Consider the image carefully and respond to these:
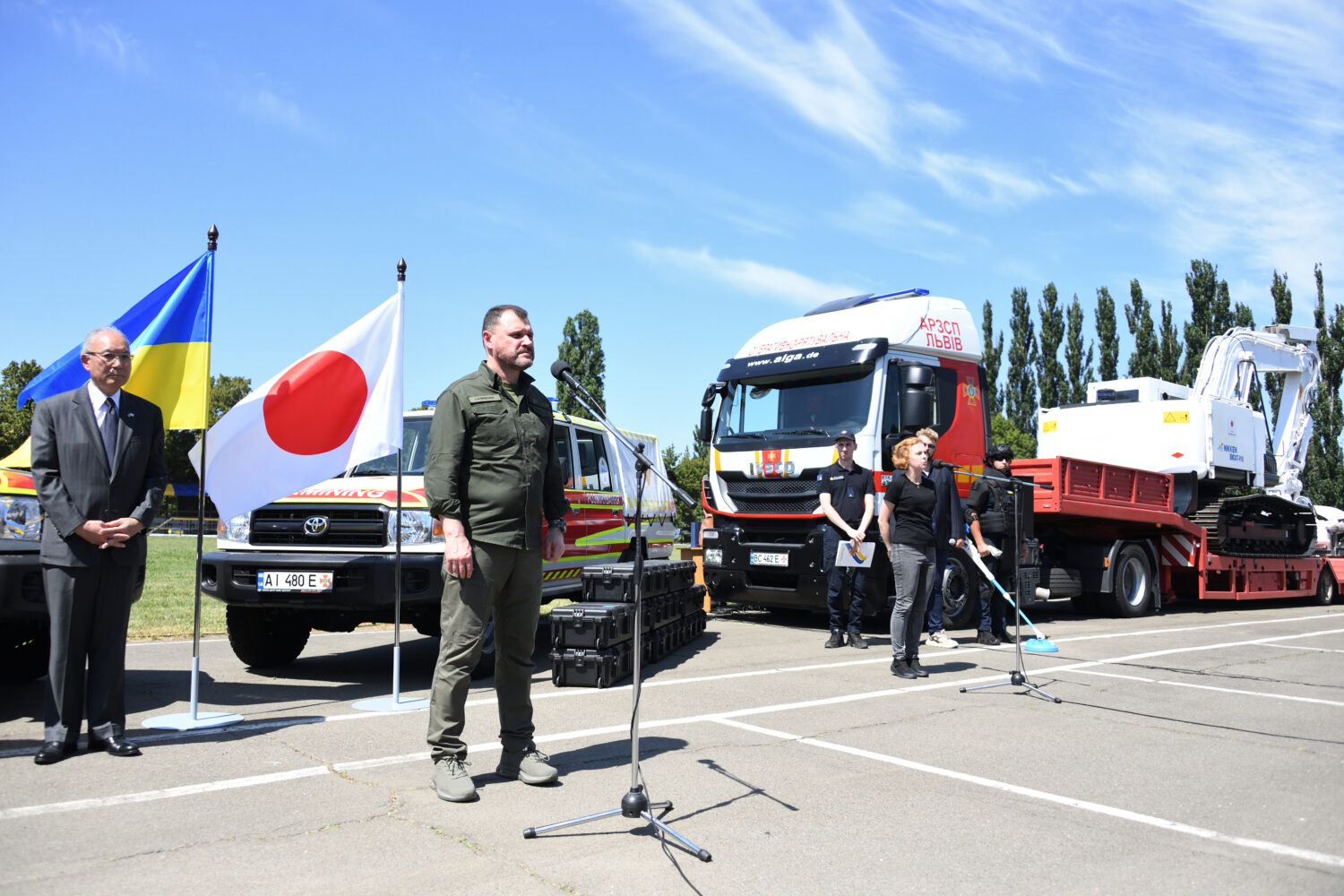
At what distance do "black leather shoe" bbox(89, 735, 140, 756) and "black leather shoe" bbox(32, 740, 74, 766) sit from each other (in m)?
0.15

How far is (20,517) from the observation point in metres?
5.90

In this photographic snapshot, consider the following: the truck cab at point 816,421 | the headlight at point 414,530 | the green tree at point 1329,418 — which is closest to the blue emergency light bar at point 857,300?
the truck cab at point 816,421

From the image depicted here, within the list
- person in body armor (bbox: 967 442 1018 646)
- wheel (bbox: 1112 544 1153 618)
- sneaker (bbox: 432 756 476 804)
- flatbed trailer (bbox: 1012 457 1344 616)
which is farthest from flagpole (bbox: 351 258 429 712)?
wheel (bbox: 1112 544 1153 618)

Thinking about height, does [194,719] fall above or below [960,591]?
below

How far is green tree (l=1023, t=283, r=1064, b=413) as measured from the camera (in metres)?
46.1

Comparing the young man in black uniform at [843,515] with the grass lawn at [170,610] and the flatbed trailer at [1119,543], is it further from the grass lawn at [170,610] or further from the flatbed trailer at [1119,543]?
the grass lawn at [170,610]

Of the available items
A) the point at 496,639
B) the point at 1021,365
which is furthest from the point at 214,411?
the point at 496,639

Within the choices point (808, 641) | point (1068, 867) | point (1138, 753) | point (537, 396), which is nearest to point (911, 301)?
point (808, 641)

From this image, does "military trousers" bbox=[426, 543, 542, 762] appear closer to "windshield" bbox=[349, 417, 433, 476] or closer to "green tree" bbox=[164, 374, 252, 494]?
"windshield" bbox=[349, 417, 433, 476]

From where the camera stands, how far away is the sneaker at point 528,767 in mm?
4527

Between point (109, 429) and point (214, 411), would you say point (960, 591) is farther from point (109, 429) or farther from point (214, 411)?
point (214, 411)

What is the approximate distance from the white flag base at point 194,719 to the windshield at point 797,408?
22.3 ft

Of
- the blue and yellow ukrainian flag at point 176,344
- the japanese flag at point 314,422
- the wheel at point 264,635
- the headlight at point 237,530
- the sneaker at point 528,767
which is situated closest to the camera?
the sneaker at point 528,767

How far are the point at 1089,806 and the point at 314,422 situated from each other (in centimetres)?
506
